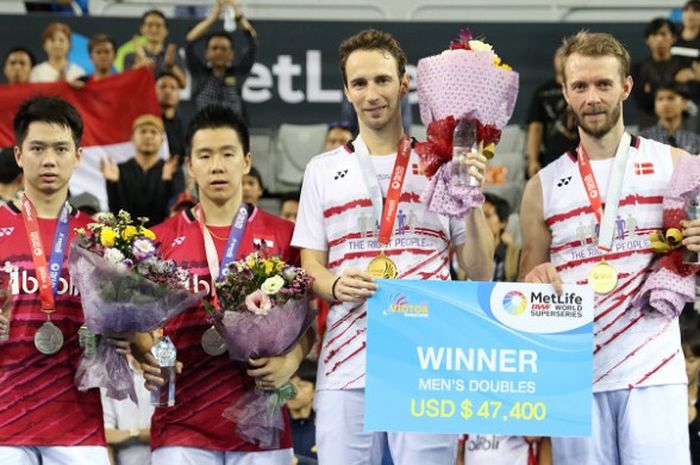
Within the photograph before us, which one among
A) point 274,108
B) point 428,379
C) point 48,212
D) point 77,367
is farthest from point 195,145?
point 274,108

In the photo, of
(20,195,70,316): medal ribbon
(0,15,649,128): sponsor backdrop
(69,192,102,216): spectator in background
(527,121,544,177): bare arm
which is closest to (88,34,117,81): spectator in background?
(0,15,649,128): sponsor backdrop

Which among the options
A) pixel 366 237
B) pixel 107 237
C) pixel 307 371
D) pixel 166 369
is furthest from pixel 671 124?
pixel 107 237

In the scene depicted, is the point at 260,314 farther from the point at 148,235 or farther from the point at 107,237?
the point at 107,237

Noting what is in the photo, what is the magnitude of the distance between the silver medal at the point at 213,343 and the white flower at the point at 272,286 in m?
0.42

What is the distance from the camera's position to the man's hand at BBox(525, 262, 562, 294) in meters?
4.91

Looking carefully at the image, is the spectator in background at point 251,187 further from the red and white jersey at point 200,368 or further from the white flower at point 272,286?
the white flower at point 272,286

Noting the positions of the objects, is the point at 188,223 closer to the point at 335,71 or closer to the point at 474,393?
the point at 474,393

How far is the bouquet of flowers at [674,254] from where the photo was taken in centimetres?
504

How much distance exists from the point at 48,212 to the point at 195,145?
678 mm

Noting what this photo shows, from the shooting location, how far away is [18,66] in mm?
11078

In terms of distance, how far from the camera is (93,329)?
5.11 m

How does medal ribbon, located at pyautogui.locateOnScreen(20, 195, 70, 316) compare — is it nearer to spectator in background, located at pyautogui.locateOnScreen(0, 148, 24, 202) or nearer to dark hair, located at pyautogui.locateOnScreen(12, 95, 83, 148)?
dark hair, located at pyautogui.locateOnScreen(12, 95, 83, 148)

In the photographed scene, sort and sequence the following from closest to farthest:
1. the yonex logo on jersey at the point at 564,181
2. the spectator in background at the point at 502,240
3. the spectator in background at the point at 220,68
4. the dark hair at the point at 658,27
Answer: the yonex logo on jersey at the point at 564,181 → the spectator in background at the point at 502,240 → the spectator in background at the point at 220,68 → the dark hair at the point at 658,27

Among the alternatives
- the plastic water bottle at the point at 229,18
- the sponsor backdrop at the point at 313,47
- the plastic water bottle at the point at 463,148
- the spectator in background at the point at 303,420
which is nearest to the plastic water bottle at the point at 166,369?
the plastic water bottle at the point at 463,148
